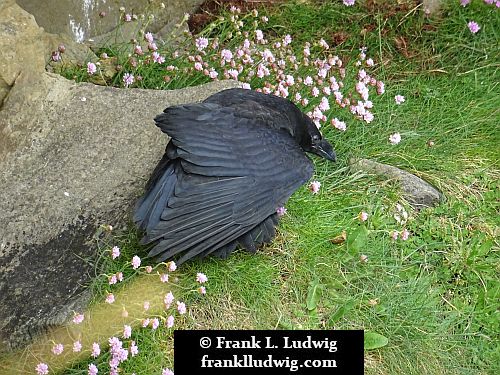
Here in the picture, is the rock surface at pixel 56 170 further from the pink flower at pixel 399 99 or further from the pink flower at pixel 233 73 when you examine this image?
the pink flower at pixel 399 99

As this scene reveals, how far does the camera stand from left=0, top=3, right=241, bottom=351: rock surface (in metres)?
3.14

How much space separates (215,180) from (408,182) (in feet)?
4.65

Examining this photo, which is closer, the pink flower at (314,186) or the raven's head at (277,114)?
the raven's head at (277,114)

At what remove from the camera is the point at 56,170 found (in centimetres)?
349

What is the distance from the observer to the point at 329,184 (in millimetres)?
4098

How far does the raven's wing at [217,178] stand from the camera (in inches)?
123

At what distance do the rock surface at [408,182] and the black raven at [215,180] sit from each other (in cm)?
93

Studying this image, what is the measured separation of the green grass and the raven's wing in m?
0.25

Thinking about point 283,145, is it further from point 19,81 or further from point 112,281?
point 19,81

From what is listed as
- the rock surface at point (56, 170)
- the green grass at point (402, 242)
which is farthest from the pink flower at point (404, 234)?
the rock surface at point (56, 170)

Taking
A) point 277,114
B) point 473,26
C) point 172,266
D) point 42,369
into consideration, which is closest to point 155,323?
point 172,266

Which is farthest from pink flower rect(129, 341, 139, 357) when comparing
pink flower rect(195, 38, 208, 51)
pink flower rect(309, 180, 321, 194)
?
pink flower rect(195, 38, 208, 51)

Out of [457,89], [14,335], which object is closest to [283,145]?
[14,335]

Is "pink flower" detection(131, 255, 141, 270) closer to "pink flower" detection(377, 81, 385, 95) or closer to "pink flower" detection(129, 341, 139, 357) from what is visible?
"pink flower" detection(129, 341, 139, 357)
